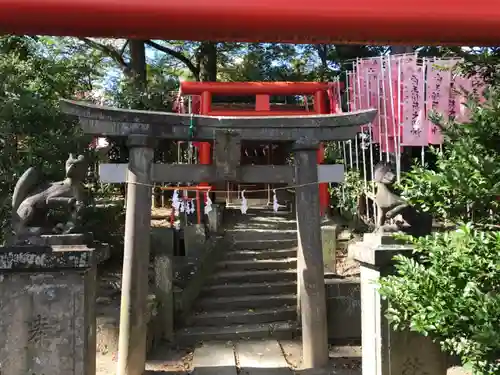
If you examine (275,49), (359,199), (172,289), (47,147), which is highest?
(275,49)

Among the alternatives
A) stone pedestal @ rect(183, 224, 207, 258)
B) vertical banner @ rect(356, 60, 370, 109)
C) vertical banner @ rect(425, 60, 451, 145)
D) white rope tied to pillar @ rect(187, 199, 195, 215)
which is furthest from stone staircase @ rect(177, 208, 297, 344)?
vertical banner @ rect(425, 60, 451, 145)

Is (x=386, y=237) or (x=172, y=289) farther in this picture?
(x=172, y=289)

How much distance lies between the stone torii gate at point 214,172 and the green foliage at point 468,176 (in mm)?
3840

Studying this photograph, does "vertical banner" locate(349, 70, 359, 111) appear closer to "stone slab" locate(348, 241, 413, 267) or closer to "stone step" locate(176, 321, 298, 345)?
"stone step" locate(176, 321, 298, 345)

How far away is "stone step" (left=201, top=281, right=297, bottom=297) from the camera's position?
9.05m

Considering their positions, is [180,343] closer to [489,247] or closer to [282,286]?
[282,286]

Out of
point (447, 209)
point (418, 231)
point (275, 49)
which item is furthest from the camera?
point (275, 49)

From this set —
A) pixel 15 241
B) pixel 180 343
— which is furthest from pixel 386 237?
pixel 180 343

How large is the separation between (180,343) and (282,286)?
254cm

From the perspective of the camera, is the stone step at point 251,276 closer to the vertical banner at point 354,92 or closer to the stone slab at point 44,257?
the vertical banner at point 354,92

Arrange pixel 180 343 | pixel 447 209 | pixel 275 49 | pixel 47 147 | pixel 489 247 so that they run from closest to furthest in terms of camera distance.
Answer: pixel 489 247 → pixel 447 209 → pixel 180 343 → pixel 47 147 → pixel 275 49

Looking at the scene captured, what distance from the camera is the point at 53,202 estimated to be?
466 centimetres

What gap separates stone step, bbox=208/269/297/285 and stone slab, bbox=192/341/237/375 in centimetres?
185

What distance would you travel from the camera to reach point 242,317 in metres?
8.35
